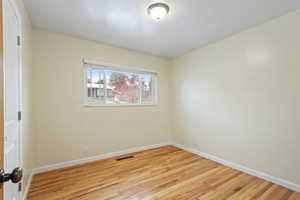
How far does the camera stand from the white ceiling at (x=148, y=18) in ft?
5.77

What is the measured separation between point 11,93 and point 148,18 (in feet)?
6.29

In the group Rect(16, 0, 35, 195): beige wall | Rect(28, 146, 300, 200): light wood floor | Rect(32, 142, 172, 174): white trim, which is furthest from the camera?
Rect(32, 142, 172, 174): white trim

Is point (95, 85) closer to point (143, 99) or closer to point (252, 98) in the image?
point (143, 99)

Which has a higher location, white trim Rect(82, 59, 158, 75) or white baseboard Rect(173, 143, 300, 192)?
white trim Rect(82, 59, 158, 75)

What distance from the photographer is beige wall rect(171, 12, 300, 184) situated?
1.87m

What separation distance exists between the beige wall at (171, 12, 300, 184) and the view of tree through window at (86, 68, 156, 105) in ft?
3.82

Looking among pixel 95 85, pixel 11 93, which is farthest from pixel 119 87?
pixel 11 93

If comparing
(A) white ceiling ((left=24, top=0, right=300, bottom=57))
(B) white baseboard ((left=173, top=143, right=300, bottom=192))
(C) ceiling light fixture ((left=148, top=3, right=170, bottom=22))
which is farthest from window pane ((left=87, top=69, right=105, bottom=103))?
(B) white baseboard ((left=173, top=143, right=300, bottom=192))

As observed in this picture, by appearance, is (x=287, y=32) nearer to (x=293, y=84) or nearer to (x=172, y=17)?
(x=293, y=84)

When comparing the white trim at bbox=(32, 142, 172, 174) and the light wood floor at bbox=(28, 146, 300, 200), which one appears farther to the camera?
the white trim at bbox=(32, 142, 172, 174)

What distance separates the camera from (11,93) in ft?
3.99

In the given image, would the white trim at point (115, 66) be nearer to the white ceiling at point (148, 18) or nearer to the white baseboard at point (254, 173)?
the white ceiling at point (148, 18)

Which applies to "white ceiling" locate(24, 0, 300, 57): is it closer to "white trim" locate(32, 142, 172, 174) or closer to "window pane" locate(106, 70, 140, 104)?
"window pane" locate(106, 70, 140, 104)

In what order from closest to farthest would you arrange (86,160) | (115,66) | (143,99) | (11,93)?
(11,93), (86,160), (115,66), (143,99)
